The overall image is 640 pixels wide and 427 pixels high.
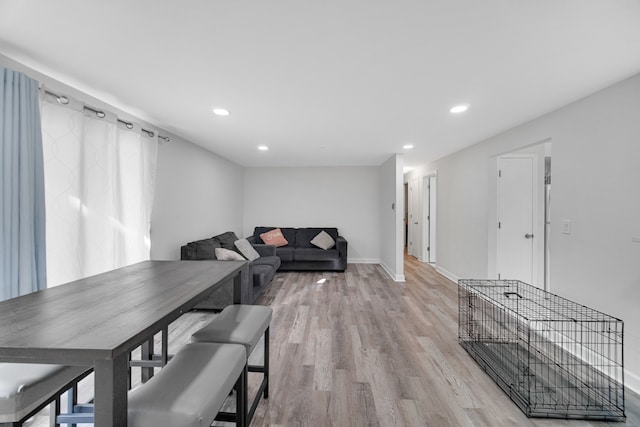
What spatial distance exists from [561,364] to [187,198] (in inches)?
186

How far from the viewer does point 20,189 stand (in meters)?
1.74

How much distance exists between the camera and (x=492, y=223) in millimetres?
3709

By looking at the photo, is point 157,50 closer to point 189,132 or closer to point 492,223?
point 189,132

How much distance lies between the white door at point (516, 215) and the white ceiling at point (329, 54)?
0.99m

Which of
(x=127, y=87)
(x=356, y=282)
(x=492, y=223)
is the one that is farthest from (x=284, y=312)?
(x=492, y=223)

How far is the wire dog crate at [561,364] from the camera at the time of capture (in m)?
1.79

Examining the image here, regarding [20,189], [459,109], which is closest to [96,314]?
[20,189]

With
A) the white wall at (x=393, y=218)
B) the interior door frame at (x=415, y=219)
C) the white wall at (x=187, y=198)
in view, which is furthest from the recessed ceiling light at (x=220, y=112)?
the interior door frame at (x=415, y=219)

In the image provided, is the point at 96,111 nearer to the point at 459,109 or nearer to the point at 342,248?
the point at 459,109

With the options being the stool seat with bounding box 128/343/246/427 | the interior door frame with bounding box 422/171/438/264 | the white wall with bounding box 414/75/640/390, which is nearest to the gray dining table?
the stool seat with bounding box 128/343/246/427

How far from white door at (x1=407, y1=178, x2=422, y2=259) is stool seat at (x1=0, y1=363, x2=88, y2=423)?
6.65 meters

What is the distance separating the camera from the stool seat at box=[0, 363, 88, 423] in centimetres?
102

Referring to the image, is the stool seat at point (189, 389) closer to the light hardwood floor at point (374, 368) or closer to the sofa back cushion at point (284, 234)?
the light hardwood floor at point (374, 368)

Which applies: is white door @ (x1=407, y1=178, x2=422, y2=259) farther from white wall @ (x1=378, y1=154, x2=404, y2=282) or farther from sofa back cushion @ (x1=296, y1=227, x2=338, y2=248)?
sofa back cushion @ (x1=296, y1=227, x2=338, y2=248)
